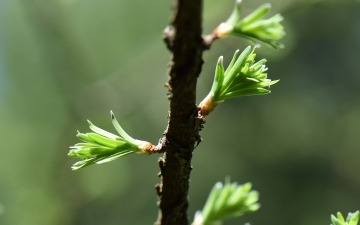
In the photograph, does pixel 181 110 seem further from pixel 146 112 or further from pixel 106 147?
pixel 146 112

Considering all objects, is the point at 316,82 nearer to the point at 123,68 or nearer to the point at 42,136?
the point at 123,68

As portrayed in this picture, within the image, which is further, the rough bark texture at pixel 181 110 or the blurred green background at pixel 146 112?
the blurred green background at pixel 146 112

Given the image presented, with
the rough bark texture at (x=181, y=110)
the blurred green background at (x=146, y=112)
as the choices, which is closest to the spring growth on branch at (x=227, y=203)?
the rough bark texture at (x=181, y=110)

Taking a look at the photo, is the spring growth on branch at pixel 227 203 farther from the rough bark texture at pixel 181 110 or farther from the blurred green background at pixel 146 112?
the blurred green background at pixel 146 112

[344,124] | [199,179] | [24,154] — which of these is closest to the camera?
[24,154]

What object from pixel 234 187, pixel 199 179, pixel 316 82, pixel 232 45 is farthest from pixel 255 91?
pixel 316 82

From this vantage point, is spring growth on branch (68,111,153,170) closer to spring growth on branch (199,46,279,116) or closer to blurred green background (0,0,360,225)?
spring growth on branch (199,46,279,116)

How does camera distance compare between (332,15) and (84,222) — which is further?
(332,15)
